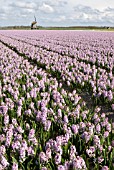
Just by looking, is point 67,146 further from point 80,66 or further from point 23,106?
point 80,66

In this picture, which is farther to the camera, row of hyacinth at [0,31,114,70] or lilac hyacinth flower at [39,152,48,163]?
row of hyacinth at [0,31,114,70]

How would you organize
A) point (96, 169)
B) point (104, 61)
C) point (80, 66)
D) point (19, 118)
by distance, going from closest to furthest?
point (96, 169) < point (19, 118) < point (80, 66) < point (104, 61)

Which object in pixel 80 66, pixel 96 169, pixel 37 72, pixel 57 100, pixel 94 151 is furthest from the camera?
pixel 80 66

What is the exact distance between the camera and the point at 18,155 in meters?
4.48

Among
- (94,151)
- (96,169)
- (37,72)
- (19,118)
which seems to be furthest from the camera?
(37,72)

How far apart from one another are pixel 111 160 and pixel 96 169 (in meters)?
0.27

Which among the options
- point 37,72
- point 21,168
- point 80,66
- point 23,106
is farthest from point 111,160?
point 80,66

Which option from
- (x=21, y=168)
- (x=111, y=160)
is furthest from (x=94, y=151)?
(x=21, y=168)

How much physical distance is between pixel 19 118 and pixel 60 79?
5631 millimetres

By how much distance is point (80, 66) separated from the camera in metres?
12.5

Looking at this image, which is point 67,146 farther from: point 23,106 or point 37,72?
point 37,72

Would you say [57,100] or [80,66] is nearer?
[57,100]

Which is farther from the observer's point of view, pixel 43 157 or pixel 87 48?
pixel 87 48

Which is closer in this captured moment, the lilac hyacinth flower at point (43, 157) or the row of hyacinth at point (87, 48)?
the lilac hyacinth flower at point (43, 157)
